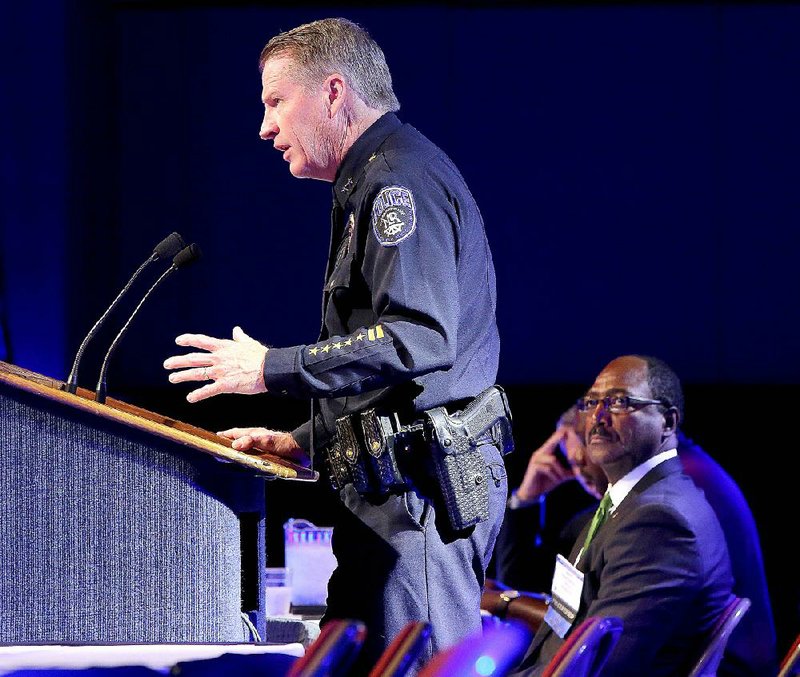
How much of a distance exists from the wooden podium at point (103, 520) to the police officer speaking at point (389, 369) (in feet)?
0.41

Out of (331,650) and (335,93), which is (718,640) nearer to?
(335,93)

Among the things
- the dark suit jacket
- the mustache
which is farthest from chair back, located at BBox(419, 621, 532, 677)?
the mustache

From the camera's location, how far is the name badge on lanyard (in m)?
2.74

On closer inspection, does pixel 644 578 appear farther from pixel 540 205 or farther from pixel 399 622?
pixel 540 205

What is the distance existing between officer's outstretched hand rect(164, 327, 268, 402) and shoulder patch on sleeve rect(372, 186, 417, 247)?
0.80 feet

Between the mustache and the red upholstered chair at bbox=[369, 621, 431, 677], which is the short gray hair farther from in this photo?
the mustache

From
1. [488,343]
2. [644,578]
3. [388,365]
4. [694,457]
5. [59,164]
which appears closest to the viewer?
[388,365]

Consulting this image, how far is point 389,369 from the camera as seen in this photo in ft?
5.50

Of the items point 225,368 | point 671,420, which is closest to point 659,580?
point 671,420

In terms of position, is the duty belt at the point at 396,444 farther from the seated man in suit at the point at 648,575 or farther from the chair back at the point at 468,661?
the seated man in suit at the point at 648,575

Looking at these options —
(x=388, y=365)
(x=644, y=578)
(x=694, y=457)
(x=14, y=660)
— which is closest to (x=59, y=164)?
(x=694, y=457)

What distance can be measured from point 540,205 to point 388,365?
405 centimetres

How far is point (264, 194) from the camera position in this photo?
5680 mm

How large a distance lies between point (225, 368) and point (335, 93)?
20.0 inches
